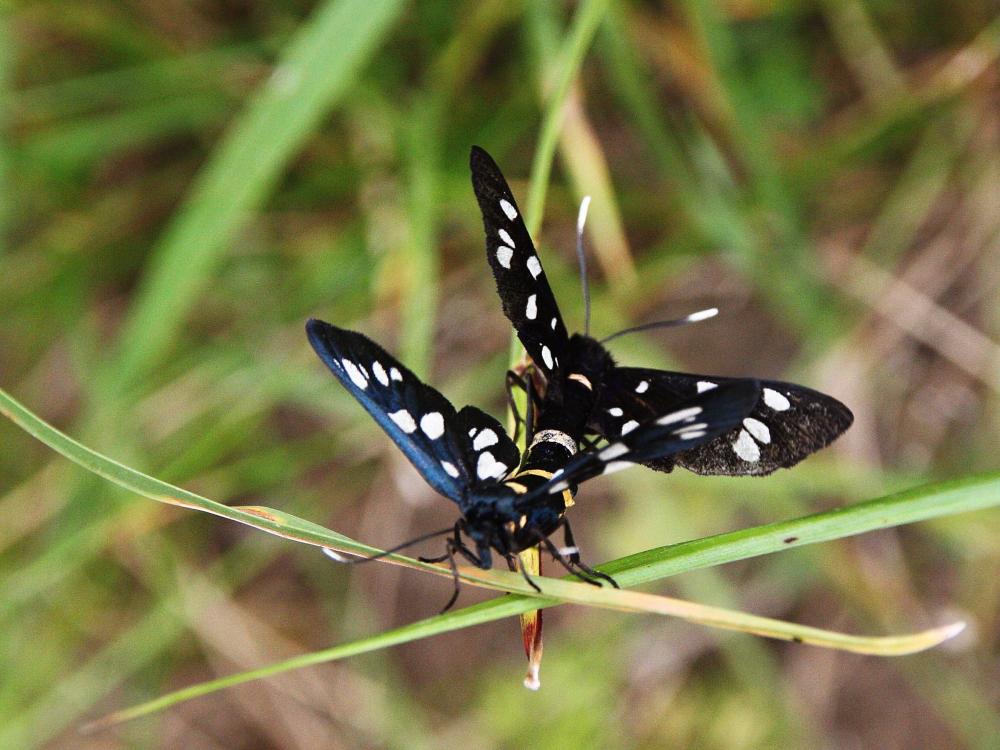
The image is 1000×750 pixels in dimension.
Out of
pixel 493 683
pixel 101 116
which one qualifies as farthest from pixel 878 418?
pixel 101 116

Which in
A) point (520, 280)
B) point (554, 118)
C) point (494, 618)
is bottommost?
point (494, 618)

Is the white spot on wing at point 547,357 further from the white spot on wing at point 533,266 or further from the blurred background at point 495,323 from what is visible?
the blurred background at point 495,323

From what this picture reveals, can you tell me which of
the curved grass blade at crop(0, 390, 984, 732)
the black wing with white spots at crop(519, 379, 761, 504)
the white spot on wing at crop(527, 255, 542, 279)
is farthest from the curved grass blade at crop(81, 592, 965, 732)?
the white spot on wing at crop(527, 255, 542, 279)

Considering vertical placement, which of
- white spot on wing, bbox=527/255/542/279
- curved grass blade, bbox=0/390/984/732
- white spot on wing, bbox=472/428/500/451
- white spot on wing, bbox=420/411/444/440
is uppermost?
white spot on wing, bbox=527/255/542/279

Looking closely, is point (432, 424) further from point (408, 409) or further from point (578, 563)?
point (578, 563)

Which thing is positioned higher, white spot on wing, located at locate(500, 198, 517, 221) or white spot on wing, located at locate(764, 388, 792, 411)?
white spot on wing, located at locate(500, 198, 517, 221)

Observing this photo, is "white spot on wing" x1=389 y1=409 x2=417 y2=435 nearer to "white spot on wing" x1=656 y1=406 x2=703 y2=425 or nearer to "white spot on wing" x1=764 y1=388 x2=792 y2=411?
"white spot on wing" x1=656 y1=406 x2=703 y2=425

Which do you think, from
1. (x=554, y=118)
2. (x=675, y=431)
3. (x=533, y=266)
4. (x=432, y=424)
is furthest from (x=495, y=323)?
(x=675, y=431)
